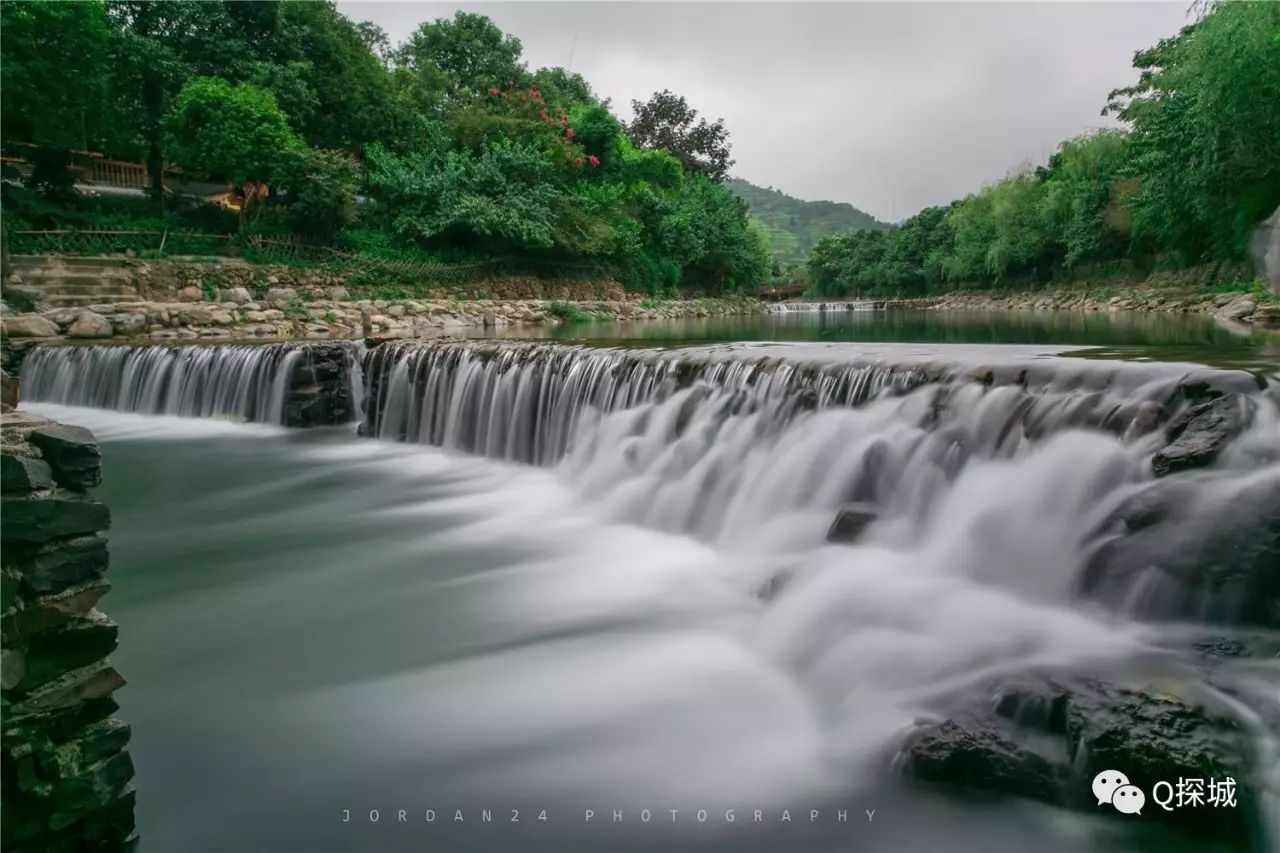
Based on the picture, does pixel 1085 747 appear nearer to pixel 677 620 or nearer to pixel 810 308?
pixel 677 620

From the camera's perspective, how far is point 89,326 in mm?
16094

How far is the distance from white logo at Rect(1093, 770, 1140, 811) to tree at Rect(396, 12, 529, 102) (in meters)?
44.4

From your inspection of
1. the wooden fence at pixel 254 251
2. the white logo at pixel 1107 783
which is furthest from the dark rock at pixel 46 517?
the wooden fence at pixel 254 251

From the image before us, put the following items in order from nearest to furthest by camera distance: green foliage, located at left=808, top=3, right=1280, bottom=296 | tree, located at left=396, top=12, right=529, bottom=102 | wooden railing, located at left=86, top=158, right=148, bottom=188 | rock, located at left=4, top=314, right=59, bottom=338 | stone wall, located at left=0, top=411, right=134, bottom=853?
stone wall, located at left=0, top=411, right=134, bottom=853 → rock, located at left=4, top=314, right=59, bottom=338 → green foliage, located at left=808, top=3, right=1280, bottom=296 → wooden railing, located at left=86, top=158, right=148, bottom=188 → tree, located at left=396, top=12, right=529, bottom=102

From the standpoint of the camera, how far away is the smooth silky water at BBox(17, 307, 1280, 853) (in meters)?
2.83

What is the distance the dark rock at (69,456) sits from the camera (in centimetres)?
220

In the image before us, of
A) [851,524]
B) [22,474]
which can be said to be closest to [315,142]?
[851,524]

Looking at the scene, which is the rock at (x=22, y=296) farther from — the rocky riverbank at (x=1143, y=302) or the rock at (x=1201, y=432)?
the rocky riverbank at (x=1143, y=302)

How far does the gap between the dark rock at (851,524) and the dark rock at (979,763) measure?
208 cm

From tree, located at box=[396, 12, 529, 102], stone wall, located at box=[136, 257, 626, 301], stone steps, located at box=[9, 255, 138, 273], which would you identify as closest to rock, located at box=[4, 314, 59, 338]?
stone steps, located at box=[9, 255, 138, 273]

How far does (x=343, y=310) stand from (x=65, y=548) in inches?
761

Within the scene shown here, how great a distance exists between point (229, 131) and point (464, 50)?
82.0 feet

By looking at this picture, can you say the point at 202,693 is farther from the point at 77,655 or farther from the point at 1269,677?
the point at 1269,677

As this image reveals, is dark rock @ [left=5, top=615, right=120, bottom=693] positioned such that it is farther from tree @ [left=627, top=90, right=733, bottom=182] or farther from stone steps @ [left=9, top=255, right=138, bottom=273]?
tree @ [left=627, top=90, right=733, bottom=182]
